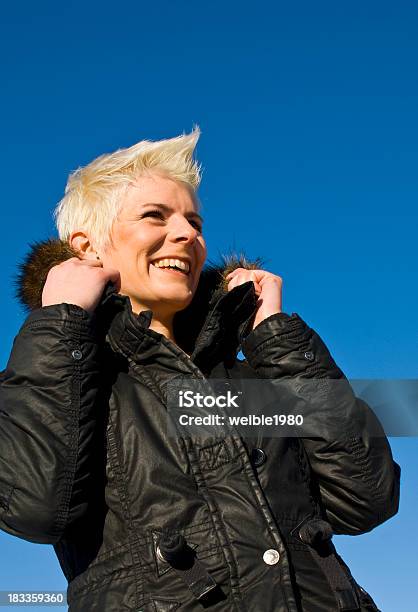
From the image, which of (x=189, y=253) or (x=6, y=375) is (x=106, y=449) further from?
(x=189, y=253)

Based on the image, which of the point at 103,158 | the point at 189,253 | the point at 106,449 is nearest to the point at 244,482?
the point at 106,449

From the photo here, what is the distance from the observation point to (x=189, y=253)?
4.57 meters

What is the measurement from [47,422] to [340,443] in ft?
4.95

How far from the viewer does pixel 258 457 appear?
380cm

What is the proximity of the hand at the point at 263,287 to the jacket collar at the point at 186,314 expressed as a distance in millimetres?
49

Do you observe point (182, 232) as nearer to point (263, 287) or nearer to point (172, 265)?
point (172, 265)

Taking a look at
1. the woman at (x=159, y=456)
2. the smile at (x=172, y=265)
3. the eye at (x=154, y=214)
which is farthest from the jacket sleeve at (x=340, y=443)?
the eye at (x=154, y=214)

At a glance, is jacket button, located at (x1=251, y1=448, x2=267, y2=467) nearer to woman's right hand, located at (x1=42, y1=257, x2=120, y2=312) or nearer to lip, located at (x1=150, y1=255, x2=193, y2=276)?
woman's right hand, located at (x1=42, y1=257, x2=120, y2=312)

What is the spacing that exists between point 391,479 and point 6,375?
1997mm

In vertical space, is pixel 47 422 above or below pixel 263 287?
below

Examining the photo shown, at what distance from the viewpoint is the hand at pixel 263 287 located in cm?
452

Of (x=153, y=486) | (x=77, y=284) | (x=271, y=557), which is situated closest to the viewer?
(x=271, y=557)

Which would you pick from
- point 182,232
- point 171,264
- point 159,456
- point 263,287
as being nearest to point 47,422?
point 159,456

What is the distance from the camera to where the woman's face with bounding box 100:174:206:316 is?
4430 millimetres
